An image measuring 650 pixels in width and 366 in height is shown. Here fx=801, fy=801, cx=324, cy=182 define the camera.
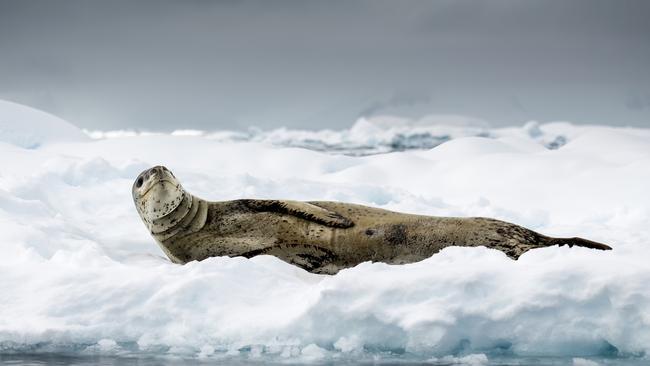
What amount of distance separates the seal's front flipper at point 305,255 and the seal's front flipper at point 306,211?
0.71 feet

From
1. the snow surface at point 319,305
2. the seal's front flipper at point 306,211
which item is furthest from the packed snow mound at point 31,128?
the seal's front flipper at point 306,211

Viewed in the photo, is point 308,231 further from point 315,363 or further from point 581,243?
point 315,363

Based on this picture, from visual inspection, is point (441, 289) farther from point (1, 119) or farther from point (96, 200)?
point (1, 119)

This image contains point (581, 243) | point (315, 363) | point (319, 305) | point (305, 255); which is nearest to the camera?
point (315, 363)

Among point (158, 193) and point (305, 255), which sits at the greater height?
point (158, 193)

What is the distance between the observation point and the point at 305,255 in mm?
5602

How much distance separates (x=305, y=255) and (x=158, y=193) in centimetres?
117

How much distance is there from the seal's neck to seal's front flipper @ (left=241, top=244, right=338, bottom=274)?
517mm

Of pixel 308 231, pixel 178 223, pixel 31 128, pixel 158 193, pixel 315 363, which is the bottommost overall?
pixel 315 363

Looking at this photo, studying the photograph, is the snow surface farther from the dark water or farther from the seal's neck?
the seal's neck

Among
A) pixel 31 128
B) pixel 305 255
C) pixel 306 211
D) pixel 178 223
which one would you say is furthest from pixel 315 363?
pixel 31 128

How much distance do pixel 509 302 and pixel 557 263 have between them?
0.45m

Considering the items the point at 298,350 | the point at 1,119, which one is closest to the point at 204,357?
the point at 298,350

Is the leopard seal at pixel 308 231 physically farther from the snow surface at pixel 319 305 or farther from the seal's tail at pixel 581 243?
the snow surface at pixel 319 305
